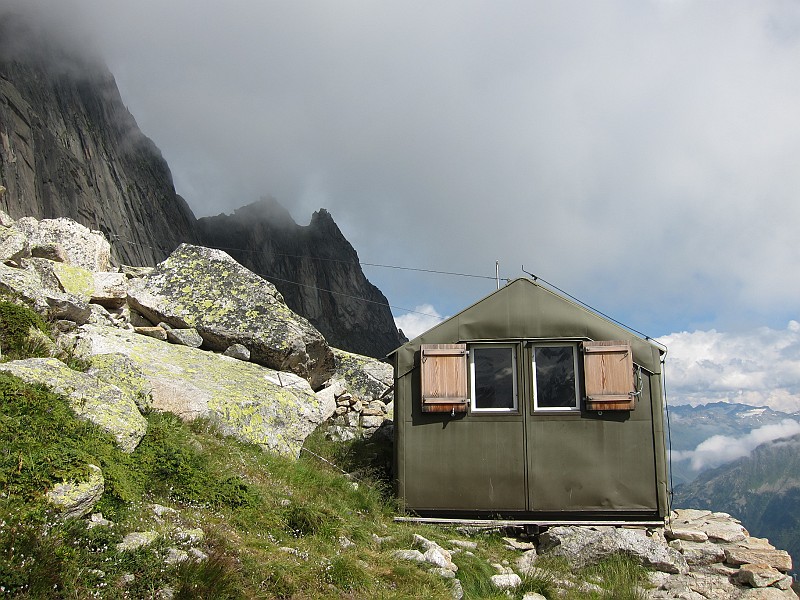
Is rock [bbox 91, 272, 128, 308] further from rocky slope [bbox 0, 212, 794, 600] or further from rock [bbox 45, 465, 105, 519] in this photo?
rock [bbox 45, 465, 105, 519]

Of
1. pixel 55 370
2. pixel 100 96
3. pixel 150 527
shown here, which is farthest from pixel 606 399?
pixel 100 96

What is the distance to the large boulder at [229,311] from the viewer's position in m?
14.8

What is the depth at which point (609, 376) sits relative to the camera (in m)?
12.3

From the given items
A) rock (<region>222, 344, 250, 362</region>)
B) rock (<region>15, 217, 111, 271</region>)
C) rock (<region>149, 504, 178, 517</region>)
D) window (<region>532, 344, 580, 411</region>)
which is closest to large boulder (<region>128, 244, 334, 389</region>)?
rock (<region>222, 344, 250, 362</region>)

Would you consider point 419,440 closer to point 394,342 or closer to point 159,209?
point 159,209

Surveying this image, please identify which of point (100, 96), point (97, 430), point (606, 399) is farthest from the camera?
point (100, 96)

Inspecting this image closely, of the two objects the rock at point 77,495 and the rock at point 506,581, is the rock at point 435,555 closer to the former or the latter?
the rock at point 506,581

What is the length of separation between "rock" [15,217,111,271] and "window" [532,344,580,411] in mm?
13028

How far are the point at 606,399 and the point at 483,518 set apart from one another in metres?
3.52

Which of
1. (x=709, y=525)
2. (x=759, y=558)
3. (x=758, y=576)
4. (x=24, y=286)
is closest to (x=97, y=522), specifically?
(x=24, y=286)

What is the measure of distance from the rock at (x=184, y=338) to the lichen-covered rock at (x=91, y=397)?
219 inches

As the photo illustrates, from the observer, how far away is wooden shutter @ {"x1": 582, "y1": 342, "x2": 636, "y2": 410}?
12.2m

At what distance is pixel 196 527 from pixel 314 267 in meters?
107

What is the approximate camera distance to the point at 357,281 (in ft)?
401
